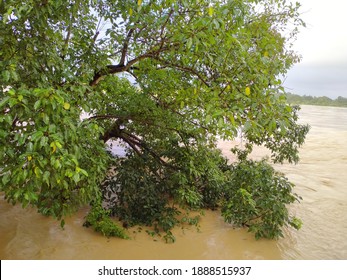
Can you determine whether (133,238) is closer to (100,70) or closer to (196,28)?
(100,70)

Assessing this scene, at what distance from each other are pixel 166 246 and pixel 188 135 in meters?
1.77

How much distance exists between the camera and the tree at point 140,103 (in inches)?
80.9

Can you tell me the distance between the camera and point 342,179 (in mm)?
8266

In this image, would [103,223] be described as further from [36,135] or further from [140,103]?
[36,135]

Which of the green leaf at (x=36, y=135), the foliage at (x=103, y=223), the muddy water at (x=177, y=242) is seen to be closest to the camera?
the green leaf at (x=36, y=135)

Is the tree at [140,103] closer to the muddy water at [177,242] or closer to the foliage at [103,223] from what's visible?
the foliage at [103,223]

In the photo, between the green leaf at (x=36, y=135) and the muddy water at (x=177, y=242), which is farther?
the muddy water at (x=177, y=242)

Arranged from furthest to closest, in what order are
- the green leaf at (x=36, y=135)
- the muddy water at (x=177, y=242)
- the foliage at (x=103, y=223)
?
the foliage at (x=103, y=223) < the muddy water at (x=177, y=242) < the green leaf at (x=36, y=135)

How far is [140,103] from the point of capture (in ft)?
15.3

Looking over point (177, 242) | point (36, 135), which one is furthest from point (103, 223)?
point (36, 135)

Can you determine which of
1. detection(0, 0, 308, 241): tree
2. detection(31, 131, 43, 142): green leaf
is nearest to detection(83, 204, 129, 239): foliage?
detection(0, 0, 308, 241): tree

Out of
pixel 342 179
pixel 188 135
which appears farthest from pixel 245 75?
pixel 342 179

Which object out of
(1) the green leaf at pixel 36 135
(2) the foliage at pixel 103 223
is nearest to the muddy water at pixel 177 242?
(2) the foliage at pixel 103 223

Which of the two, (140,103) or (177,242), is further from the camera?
(140,103)
